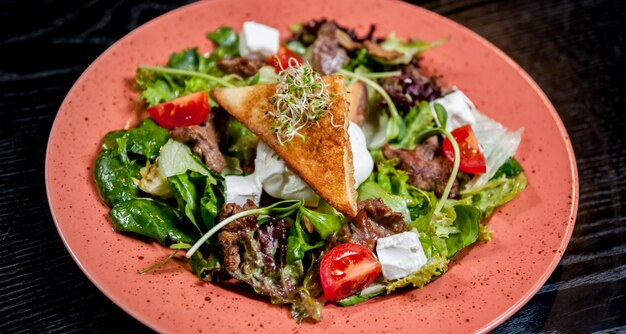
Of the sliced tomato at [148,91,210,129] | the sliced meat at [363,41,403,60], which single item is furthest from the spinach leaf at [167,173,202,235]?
the sliced meat at [363,41,403,60]

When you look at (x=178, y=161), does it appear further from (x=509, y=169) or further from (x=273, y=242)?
(x=509, y=169)

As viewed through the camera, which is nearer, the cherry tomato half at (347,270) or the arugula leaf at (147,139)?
the cherry tomato half at (347,270)

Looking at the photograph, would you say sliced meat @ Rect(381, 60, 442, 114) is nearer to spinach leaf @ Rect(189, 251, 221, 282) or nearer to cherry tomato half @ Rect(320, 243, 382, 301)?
cherry tomato half @ Rect(320, 243, 382, 301)

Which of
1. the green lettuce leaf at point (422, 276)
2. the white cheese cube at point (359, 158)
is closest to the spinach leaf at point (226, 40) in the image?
the white cheese cube at point (359, 158)

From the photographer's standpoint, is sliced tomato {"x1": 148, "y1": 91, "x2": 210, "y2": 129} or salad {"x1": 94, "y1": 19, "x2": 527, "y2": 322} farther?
sliced tomato {"x1": 148, "y1": 91, "x2": 210, "y2": 129}

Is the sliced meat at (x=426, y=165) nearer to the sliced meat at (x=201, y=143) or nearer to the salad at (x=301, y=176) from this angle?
the salad at (x=301, y=176)

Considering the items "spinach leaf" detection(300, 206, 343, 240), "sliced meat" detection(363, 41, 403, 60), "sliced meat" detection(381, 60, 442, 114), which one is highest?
"sliced meat" detection(363, 41, 403, 60)

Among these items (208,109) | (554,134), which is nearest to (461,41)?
(554,134)

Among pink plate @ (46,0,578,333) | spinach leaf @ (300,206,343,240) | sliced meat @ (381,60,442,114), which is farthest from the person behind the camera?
sliced meat @ (381,60,442,114)
